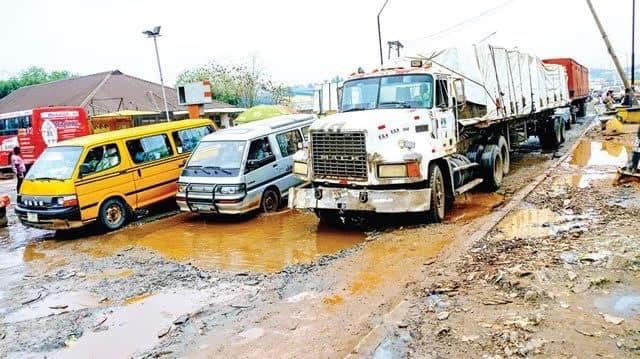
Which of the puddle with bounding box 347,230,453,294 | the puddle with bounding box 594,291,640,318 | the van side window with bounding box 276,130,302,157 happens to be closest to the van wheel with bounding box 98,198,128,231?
the van side window with bounding box 276,130,302,157

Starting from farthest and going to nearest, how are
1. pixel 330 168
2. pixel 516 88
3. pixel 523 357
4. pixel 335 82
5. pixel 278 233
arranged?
pixel 516 88
pixel 335 82
pixel 278 233
pixel 330 168
pixel 523 357

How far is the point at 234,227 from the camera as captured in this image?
10523 mm

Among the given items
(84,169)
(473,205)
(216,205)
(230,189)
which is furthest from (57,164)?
(473,205)

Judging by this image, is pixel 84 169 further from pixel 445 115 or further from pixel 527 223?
pixel 527 223

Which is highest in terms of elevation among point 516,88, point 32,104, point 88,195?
point 32,104

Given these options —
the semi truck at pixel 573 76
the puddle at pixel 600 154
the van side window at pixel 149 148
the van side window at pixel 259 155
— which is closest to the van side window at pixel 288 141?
the van side window at pixel 259 155

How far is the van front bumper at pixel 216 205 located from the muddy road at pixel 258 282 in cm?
31

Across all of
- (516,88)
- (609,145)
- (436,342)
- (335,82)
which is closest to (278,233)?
(335,82)

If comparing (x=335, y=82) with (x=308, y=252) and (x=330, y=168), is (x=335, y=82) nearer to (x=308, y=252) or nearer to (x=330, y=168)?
(x=330, y=168)

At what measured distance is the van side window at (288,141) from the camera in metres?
12.0

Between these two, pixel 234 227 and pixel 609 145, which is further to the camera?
pixel 609 145

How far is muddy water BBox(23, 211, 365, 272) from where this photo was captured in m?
8.26

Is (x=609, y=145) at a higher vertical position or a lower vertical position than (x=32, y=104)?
lower

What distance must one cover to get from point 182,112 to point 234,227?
25.4 meters
